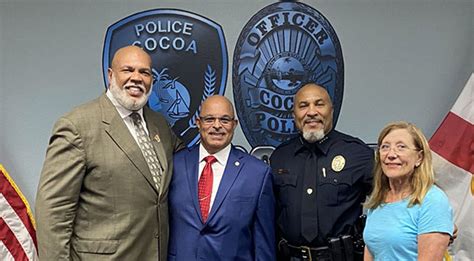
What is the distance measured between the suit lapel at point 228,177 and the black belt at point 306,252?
1.26 feet

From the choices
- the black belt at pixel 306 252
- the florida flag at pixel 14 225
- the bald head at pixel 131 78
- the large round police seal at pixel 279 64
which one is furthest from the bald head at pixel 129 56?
the black belt at pixel 306 252

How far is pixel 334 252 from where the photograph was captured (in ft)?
7.80

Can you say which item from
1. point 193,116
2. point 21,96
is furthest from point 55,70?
point 193,116

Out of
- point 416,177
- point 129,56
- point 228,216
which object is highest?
point 129,56

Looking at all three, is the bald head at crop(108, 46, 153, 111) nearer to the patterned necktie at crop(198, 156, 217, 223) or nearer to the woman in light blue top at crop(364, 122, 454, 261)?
the patterned necktie at crop(198, 156, 217, 223)

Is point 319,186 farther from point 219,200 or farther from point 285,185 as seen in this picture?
point 219,200

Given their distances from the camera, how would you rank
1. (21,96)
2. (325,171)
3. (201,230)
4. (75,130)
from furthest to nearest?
(21,96) < (325,171) < (201,230) < (75,130)

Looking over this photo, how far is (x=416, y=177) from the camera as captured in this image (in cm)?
203

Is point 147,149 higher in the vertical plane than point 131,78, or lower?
lower

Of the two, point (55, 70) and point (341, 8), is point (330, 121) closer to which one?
point (341, 8)

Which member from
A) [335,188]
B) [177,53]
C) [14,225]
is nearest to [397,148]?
[335,188]

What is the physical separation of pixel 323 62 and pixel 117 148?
1.25 meters

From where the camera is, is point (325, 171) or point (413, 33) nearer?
point (325, 171)

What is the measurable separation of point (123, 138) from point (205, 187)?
411 millimetres
